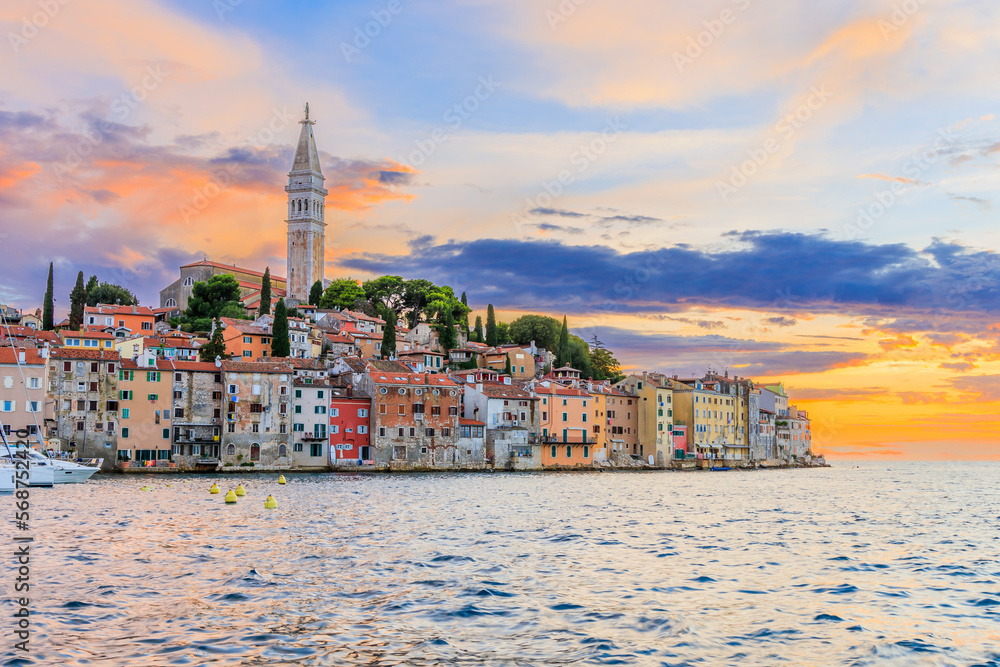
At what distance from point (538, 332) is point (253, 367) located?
49.8 meters

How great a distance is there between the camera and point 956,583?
1950 centimetres

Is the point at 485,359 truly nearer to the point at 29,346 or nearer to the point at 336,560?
the point at 29,346

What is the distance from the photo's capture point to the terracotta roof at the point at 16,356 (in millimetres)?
56022

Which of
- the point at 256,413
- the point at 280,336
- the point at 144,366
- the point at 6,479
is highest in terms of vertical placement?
the point at 280,336

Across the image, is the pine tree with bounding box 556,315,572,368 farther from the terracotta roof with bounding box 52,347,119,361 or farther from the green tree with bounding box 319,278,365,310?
the terracotta roof with bounding box 52,347,119,361

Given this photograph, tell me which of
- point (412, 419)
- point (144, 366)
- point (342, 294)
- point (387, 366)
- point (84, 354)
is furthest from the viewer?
point (342, 294)

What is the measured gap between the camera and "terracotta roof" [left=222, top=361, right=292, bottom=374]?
63500 millimetres

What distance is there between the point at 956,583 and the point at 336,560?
14672 millimetres

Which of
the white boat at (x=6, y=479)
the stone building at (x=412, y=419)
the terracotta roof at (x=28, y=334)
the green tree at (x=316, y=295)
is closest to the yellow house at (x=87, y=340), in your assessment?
the terracotta roof at (x=28, y=334)

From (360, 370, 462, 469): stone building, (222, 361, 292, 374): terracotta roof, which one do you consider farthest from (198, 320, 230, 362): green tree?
(360, 370, 462, 469): stone building

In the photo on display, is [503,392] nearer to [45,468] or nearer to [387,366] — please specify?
[387,366]

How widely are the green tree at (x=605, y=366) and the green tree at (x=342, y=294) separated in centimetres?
3180

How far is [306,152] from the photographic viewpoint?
5034 inches

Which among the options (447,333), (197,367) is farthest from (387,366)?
(447,333)
